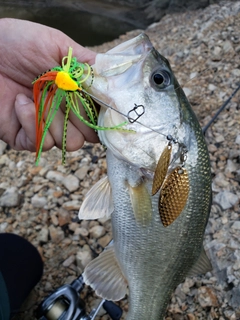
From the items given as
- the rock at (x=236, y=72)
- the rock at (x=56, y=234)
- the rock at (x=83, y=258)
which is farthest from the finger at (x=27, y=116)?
the rock at (x=236, y=72)

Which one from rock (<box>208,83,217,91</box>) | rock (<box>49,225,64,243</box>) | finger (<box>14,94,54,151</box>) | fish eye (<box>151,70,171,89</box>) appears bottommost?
rock (<box>49,225,64,243</box>)

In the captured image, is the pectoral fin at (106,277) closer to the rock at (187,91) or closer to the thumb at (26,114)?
the thumb at (26,114)

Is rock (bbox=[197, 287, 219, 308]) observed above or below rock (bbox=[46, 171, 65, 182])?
below

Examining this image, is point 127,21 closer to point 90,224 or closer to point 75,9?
point 75,9

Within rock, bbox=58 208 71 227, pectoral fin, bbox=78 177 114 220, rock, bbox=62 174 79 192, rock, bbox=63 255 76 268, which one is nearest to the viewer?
pectoral fin, bbox=78 177 114 220

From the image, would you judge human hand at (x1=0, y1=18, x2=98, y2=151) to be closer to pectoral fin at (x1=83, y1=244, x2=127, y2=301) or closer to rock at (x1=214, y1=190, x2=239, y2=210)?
pectoral fin at (x1=83, y1=244, x2=127, y2=301)

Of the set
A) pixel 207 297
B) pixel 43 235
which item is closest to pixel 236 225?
pixel 207 297

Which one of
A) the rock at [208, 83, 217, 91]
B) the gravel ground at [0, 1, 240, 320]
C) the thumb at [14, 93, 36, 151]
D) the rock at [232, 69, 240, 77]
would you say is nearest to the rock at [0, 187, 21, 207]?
the gravel ground at [0, 1, 240, 320]

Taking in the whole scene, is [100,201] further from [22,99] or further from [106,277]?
[22,99]
